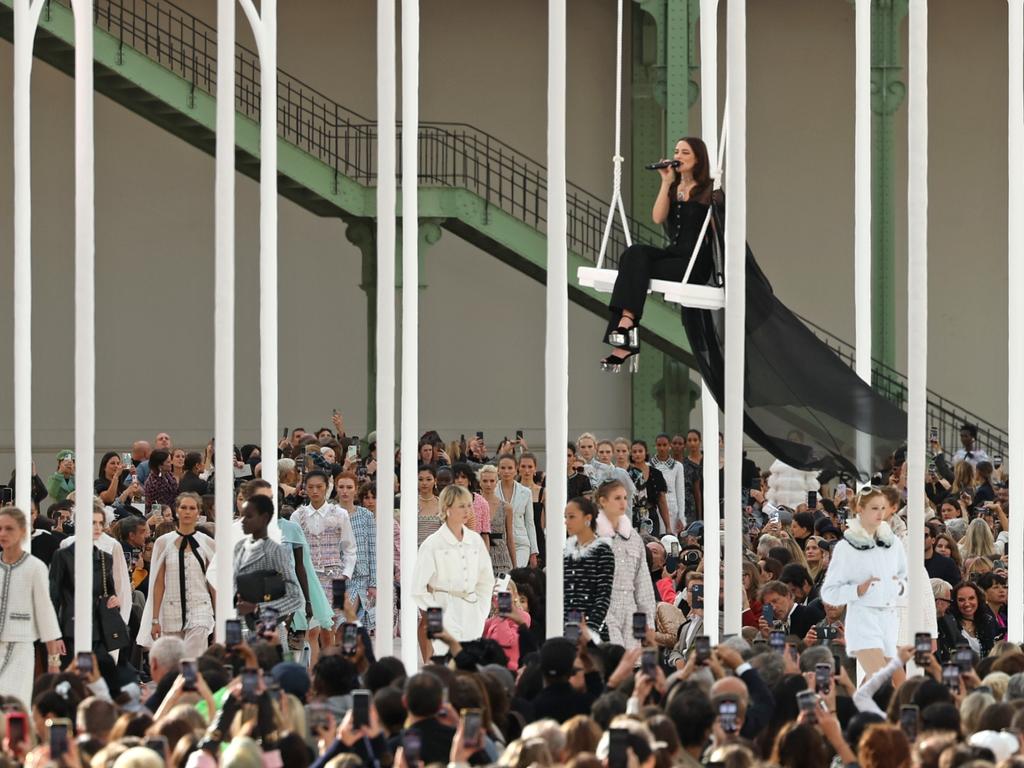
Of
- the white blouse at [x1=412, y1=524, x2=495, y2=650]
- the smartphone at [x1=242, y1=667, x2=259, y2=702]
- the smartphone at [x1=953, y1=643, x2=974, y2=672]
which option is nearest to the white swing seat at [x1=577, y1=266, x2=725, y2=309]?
the white blouse at [x1=412, y1=524, x2=495, y2=650]

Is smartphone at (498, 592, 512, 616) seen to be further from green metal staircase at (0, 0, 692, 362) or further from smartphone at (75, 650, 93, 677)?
green metal staircase at (0, 0, 692, 362)

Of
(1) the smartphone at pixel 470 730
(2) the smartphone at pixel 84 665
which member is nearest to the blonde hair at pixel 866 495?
(2) the smartphone at pixel 84 665

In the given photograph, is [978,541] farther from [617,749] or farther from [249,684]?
[617,749]

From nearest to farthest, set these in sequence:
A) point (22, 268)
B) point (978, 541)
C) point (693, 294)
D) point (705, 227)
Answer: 1. point (693, 294)
2. point (705, 227)
3. point (22, 268)
4. point (978, 541)

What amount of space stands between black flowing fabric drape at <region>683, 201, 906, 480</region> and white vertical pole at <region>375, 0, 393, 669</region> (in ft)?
5.18

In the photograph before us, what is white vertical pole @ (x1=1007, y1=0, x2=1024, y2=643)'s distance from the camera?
11297mm

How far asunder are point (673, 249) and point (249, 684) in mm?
4232

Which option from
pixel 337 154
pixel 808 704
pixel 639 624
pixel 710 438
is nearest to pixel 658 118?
pixel 337 154

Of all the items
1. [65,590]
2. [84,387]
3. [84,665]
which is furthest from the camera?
[65,590]

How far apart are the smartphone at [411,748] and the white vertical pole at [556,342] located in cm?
337

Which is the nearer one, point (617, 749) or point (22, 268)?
point (617, 749)

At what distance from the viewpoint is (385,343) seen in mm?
11172

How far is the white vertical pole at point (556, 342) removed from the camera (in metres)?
10.1

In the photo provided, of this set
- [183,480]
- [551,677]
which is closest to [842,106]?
[183,480]
